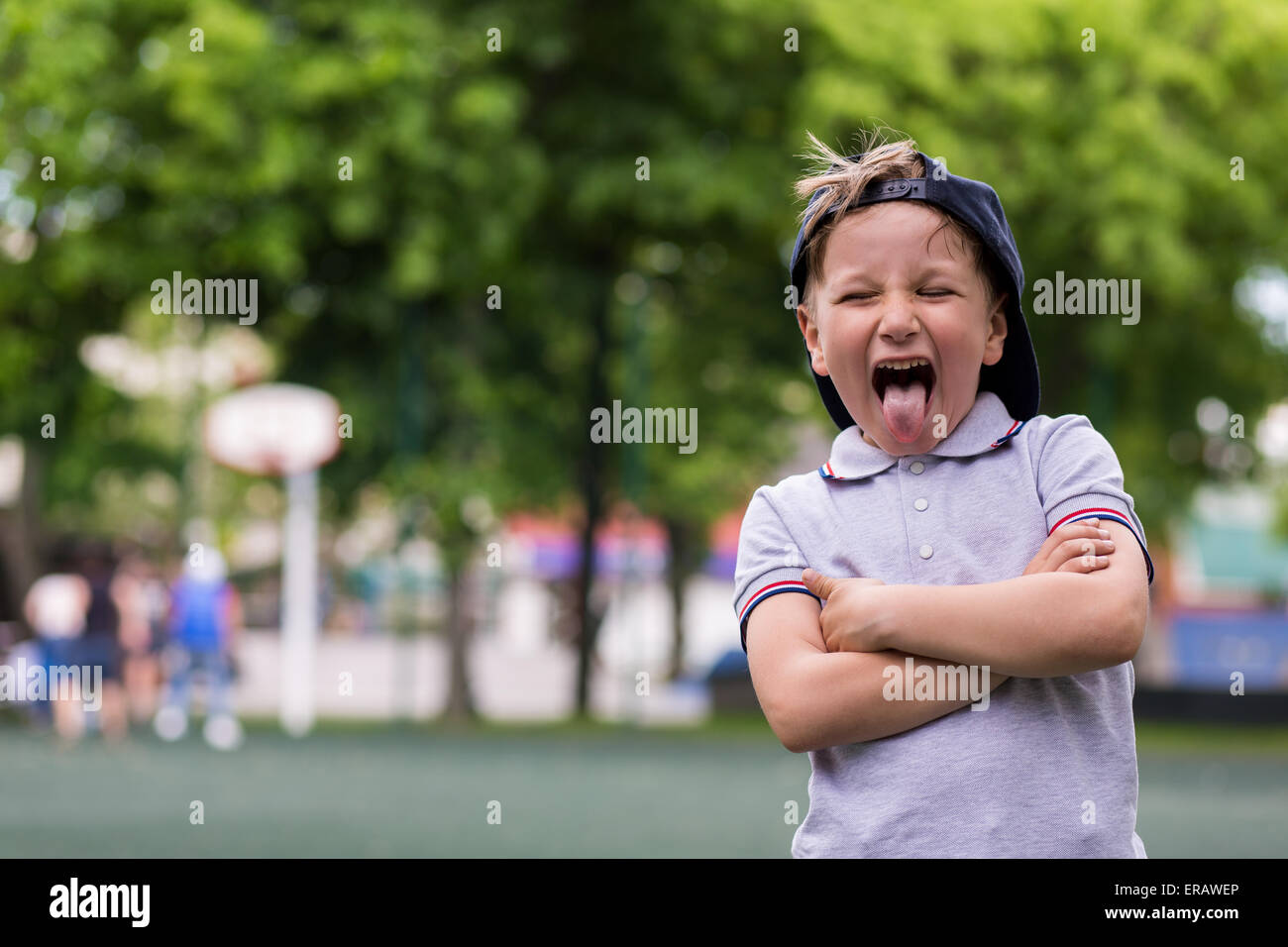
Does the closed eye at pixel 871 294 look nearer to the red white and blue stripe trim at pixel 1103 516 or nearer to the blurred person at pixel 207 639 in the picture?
the red white and blue stripe trim at pixel 1103 516

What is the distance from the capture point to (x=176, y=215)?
16.1m

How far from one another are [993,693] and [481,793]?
32.6ft

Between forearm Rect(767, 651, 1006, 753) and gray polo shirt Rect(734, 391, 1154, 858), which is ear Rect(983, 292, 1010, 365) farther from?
forearm Rect(767, 651, 1006, 753)

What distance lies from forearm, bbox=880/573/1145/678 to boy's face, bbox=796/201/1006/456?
24 centimetres

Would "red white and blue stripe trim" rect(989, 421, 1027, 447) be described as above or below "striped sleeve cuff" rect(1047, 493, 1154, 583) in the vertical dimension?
above

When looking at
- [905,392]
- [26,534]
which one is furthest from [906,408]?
[26,534]

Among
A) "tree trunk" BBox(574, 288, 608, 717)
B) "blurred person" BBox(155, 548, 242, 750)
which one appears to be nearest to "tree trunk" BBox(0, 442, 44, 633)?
"blurred person" BBox(155, 548, 242, 750)

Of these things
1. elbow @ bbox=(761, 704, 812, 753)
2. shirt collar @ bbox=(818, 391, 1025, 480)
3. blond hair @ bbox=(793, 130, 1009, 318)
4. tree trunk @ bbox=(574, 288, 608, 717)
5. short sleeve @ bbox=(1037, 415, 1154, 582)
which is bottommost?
elbow @ bbox=(761, 704, 812, 753)

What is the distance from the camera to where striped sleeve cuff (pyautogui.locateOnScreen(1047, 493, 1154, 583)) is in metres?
1.82

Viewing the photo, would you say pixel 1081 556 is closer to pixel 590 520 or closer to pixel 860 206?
pixel 860 206

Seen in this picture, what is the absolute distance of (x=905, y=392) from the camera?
1.89m

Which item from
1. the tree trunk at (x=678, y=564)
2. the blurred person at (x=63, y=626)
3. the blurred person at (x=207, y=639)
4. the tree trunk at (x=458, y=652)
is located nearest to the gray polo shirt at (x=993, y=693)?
the blurred person at (x=207, y=639)
